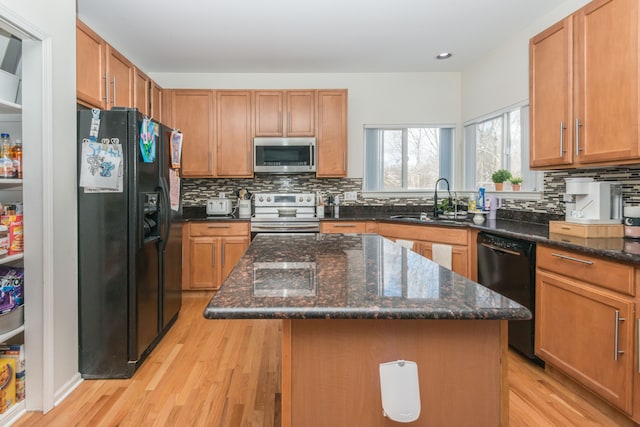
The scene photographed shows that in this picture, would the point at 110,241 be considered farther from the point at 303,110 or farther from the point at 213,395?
the point at 303,110

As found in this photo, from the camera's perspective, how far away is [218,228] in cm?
379

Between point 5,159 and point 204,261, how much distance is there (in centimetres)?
220

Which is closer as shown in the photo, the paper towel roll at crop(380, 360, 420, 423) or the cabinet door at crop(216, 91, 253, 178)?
the paper towel roll at crop(380, 360, 420, 423)

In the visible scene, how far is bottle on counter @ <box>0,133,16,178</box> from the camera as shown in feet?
5.85

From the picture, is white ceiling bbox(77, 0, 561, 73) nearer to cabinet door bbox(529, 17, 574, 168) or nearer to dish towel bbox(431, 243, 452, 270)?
cabinet door bbox(529, 17, 574, 168)

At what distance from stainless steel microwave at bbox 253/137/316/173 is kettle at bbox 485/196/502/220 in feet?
6.15

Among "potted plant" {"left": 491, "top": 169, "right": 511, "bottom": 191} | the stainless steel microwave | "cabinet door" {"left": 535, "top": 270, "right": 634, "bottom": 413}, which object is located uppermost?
the stainless steel microwave

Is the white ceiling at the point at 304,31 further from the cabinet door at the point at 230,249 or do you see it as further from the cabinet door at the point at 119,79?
the cabinet door at the point at 230,249

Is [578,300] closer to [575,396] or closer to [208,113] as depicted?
[575,396]

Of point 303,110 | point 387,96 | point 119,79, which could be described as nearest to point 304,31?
point 303,110

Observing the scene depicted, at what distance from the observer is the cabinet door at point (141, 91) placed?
10.7 ft

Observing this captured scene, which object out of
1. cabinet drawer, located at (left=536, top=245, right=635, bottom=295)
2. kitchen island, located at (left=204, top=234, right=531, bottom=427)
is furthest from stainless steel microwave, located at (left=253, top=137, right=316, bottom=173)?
kitchen island, located at (left=204, top=234, right=531, bottom=427)

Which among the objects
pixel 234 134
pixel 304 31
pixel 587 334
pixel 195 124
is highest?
pixel 304 31

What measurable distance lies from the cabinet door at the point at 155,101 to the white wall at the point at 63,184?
158 cm
